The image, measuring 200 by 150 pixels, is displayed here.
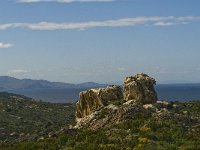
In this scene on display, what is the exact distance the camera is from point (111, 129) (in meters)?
45.2

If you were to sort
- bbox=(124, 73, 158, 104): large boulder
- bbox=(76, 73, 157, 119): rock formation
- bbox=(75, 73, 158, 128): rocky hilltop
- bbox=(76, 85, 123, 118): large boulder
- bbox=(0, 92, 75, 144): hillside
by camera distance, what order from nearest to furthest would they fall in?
bbox=(75, 73, 158, 128): rocky hilltop
bbox=(124, 73, 158, 104): large boulder
bbox=(76, 73, 157, 119): rock formation
bbox=(76, 85, 123, 118): large boulder
bbox=(0, 92, 75, 144): hillside

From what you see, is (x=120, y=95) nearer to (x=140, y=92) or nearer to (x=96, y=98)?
(x=96, y=98)

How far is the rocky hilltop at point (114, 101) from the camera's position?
170 feet

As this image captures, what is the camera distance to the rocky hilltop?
51.9 meters

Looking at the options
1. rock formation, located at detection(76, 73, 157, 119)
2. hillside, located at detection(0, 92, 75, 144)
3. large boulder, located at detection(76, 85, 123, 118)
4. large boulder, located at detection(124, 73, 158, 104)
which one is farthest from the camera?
hillside, located at detection(0, 92, 75, 144)

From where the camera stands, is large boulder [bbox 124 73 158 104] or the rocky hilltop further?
large boulder [bbox 124 73 158 104]

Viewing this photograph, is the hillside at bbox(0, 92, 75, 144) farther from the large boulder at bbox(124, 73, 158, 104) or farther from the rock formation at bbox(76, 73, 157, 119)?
the large boulder at bbox(124, 73, 158, 104)

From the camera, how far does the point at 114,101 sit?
2443 inches

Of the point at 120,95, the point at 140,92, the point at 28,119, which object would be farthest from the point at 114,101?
the point at 28,119

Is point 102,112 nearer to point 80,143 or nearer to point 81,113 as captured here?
point 81,113

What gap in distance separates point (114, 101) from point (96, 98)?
10.3ft

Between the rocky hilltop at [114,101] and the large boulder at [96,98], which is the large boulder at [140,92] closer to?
the rocky hilltop at [114,101]

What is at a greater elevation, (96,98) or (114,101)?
(96,98)

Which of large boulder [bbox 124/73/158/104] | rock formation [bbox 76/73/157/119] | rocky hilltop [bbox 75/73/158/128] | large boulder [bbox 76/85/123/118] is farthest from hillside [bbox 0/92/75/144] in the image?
large boulder [bbox 124/73/158/104]
